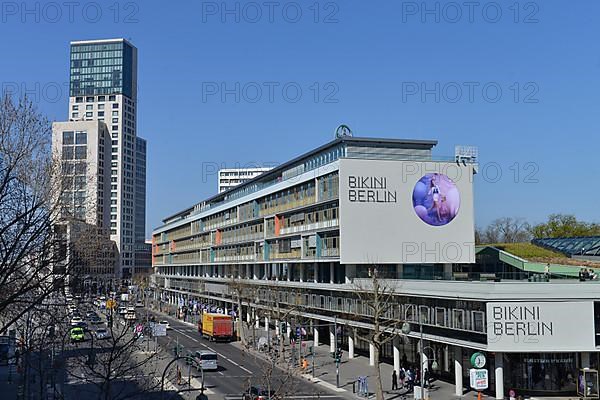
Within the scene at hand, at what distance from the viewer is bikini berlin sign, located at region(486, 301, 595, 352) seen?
42250 mm

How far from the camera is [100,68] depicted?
18838 cm

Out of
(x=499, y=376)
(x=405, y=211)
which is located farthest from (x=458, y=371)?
(x=405, y=211)

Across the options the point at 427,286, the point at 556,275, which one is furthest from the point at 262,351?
the point at 556,275

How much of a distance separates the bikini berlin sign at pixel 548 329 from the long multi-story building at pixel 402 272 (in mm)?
60

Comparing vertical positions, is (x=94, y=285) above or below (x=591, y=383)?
above

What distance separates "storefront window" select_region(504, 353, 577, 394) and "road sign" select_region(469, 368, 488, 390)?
12.2ft

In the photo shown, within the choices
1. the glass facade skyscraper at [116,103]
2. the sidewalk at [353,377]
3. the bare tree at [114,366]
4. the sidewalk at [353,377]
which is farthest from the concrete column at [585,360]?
the glass facade skyscraper at [116,103]

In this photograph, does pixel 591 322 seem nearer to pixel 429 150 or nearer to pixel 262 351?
pixel 429 150

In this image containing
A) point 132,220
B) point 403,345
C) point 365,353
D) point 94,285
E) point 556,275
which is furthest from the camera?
point 132,220

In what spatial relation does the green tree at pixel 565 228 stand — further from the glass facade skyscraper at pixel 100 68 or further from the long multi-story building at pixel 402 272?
the glass facade skyscraper at pixel 100 68

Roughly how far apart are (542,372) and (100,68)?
546 ft

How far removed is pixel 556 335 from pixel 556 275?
6325 millimetres

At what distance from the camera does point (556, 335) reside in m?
42.3

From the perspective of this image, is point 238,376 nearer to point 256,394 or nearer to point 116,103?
point 256,394
